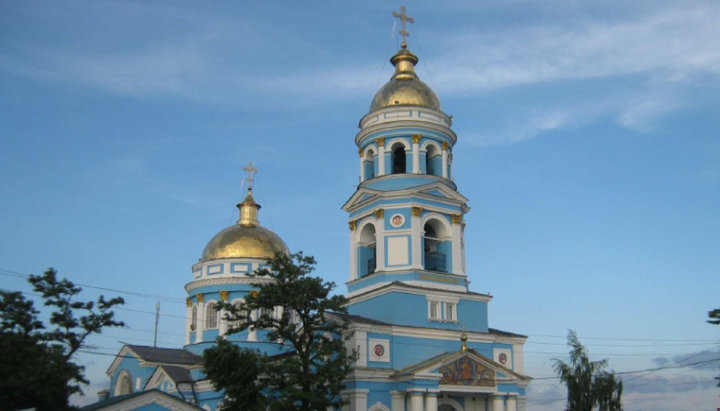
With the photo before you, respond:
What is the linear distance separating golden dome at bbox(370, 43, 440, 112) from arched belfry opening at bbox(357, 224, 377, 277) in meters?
5.11

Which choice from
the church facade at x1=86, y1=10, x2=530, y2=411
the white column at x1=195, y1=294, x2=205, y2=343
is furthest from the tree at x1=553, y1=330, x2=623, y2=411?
the white column at x1=195, y1=294, x2=205, y2=343

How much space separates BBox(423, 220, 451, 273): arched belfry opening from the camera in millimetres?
29484

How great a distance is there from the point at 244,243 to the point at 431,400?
15868 mm

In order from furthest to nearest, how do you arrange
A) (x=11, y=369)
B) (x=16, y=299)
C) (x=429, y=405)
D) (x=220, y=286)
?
(x=220, y=286) → (x=429, y=405) → (x=16, y=299) → (x=11, y=369)

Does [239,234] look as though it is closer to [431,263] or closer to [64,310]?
[431,263]

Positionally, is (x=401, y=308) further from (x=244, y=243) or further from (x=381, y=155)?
(x=244, y=243)

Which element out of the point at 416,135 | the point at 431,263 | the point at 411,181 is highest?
the point at 416,135

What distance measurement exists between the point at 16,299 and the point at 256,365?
24.6ft

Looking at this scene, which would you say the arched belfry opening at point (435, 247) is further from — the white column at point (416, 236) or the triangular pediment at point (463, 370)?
the triangular pediment at point (463, 370)

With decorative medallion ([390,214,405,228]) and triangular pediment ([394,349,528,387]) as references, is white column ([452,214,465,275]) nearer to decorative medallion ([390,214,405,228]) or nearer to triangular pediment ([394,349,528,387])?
decorative medallion ([390,214,405,228])

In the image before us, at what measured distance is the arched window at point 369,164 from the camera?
3138 centimetres

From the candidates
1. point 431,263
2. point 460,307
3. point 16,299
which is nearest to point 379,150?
point 431,263

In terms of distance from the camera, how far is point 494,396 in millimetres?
27109

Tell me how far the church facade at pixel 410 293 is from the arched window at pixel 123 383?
3.56 meters
